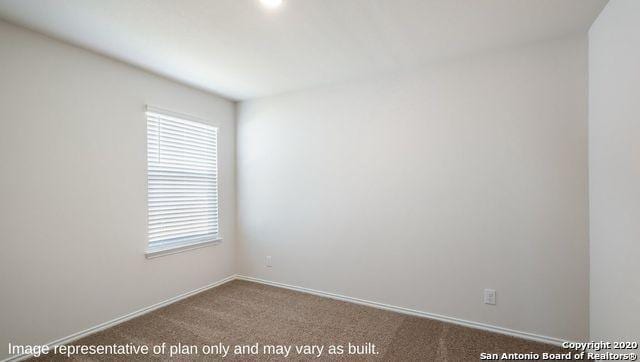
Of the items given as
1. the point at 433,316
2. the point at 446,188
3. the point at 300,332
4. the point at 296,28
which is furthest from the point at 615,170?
the point at 300,332

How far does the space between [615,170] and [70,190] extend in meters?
4.03

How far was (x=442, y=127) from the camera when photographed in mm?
2744

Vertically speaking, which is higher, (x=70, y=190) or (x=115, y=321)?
(x=70, y=190)

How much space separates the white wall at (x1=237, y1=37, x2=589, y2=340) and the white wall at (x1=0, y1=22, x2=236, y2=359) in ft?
4.90

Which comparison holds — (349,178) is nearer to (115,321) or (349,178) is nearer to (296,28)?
(296,28)

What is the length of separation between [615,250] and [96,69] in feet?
13.9

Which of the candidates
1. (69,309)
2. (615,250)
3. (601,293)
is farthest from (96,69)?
(601,293)

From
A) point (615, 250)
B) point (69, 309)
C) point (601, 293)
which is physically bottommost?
point (69, 309)

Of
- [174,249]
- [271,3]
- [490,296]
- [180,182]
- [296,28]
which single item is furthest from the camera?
[180,182]

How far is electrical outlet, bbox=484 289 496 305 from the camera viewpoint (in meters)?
2.53

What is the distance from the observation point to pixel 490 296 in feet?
8.35

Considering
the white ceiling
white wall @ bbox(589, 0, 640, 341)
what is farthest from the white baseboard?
the white ceiling

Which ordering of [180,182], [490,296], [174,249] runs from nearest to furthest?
[490,296], [174,249], [180,182]

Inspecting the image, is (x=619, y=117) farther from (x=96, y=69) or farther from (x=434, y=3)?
(x=96, y=69)
